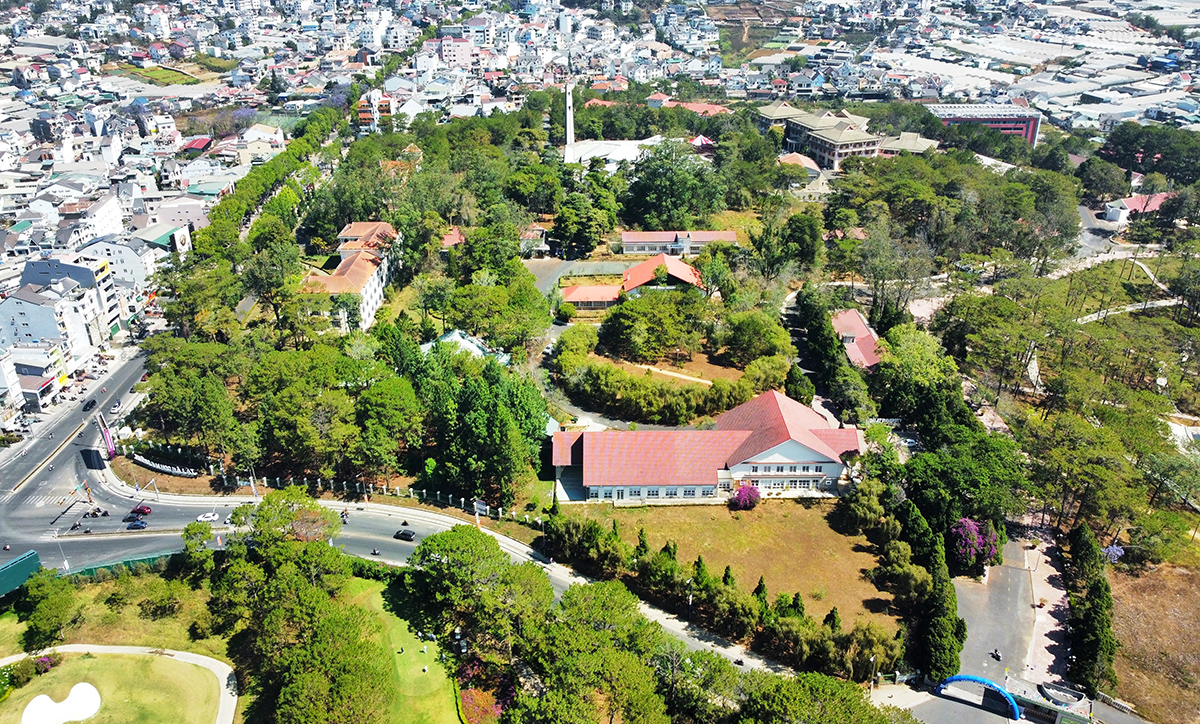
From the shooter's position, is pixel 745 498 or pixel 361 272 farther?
pixel 361 272

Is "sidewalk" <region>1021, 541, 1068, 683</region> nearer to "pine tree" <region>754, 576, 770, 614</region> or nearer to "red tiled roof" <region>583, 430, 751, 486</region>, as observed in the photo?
"pine tree" <region>754, 576, 770, 614</region>

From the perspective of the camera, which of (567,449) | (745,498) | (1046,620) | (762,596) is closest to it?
(762,596)

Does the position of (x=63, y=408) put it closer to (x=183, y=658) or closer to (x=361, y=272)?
(x=361, y=272)

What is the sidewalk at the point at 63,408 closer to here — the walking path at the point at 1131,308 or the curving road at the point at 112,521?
the curving road at the point at 112,521

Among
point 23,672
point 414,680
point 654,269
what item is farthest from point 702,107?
point 23,672

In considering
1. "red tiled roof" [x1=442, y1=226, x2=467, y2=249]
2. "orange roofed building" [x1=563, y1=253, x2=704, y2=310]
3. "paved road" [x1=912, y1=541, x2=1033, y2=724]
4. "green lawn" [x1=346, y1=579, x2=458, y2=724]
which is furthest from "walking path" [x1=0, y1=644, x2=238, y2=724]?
"red tiled roof" [x1=442, y1=226, x2=467, y2=249]

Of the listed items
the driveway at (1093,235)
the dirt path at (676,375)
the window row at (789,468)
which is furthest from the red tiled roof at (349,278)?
the driveway at (1093,235)
